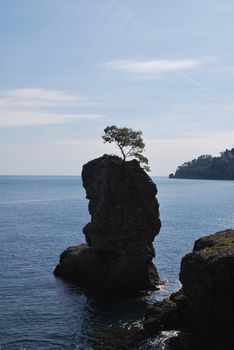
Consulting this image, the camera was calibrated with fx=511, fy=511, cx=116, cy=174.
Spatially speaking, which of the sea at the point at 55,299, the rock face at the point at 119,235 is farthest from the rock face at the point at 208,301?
the rock face at the point at 119,235

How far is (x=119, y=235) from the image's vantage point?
6706cm

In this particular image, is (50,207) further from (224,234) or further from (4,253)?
(224,234)

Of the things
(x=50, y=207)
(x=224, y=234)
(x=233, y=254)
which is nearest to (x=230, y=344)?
(x=233, y=254)

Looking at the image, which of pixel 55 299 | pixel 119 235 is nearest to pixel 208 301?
pixel 55 299

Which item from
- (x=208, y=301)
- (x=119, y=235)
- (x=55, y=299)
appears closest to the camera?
(x=208, y=301)

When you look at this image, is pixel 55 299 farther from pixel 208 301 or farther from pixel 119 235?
pixel 208 301

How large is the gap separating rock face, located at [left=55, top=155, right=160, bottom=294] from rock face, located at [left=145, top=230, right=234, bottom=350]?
58.8 ft

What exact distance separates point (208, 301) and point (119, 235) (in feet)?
90.3

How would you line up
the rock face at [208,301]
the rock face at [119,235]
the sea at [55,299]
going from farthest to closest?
the rock face at [119,235] → the sea at [55,299] → the rock face at [208,301]

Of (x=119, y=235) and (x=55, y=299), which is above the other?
(x=119, y=235)

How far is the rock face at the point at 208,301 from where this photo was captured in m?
39.3

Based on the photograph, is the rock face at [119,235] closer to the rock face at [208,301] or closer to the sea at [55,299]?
the sea at [55,299]

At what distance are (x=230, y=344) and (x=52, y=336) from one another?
17115mm

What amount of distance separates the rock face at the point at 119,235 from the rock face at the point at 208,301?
17934 millimetres
